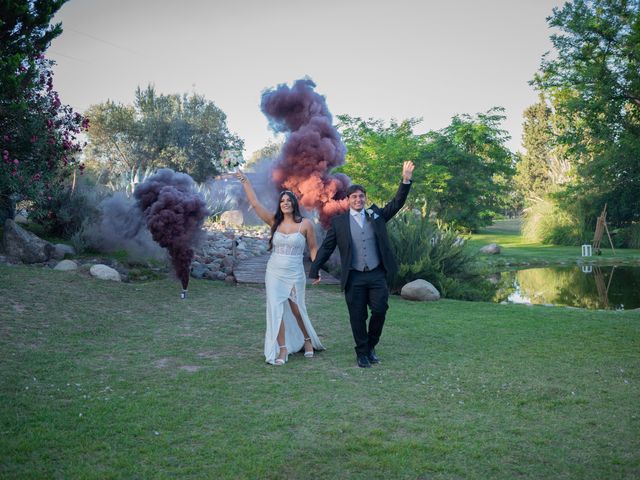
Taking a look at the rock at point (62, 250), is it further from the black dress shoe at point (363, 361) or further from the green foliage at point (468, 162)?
the green foliage at point (468, 162)

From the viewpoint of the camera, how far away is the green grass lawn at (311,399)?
3.94 m

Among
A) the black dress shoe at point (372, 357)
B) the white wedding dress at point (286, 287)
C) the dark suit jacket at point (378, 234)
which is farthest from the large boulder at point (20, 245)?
the black dress shoe at point (372, 357)

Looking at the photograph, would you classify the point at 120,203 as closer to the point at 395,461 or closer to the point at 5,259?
the point at 5,259

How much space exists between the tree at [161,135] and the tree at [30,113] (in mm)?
26280

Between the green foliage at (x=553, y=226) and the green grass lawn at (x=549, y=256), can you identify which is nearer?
the green grass lawn at (x=549, y=256)

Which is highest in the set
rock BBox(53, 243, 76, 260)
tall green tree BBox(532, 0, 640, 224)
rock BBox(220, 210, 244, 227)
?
tall green tree BBox(532, 0, 640, 224)

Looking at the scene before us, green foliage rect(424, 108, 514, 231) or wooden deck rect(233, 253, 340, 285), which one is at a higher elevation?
green foliage rect(424, 108, 514, 231)

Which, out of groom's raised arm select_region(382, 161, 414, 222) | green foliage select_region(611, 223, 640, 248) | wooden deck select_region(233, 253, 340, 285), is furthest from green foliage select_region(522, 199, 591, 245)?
groom's raised arm select_region(382, 161, 414, 222)

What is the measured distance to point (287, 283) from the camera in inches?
278

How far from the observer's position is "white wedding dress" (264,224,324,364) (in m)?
6.91

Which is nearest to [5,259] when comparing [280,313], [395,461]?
[280,313]

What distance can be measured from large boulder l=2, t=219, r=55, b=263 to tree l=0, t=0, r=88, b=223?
0.75 metres

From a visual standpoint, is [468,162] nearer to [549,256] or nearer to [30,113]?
[549,256]

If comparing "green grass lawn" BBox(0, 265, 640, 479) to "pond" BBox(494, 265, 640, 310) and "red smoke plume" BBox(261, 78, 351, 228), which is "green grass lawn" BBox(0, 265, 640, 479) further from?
"pond" BBox(494, 265, 640, 310)
